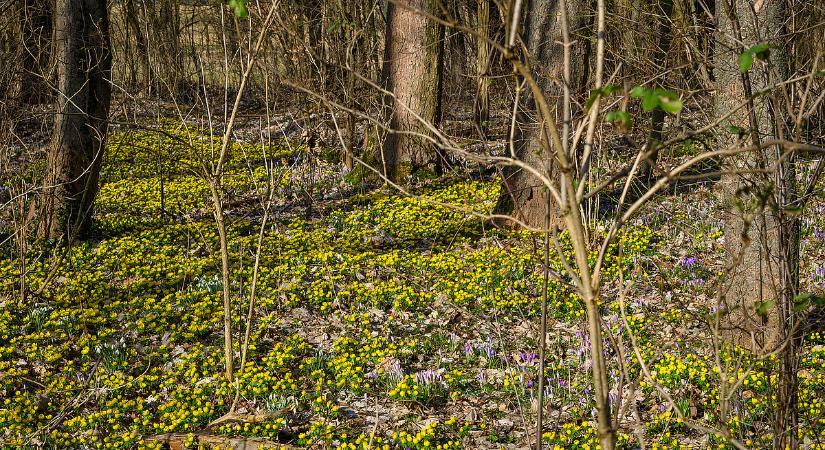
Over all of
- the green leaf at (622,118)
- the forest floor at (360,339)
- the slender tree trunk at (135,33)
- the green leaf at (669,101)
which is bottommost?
the forest floor at (360,339)

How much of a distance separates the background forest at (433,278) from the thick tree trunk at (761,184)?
0.02 m

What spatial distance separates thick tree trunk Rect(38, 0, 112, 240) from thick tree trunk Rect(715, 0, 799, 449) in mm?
5689

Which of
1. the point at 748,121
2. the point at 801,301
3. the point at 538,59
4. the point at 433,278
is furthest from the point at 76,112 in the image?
the point at 801,301

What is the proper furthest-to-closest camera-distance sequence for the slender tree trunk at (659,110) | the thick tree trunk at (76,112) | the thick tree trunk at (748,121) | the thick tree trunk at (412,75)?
the thick tree trunk at (412,75) < the thick tree trunk at (76,112) < the slender tree trunk at (659,110) < the thick tree trunk at (748,121)

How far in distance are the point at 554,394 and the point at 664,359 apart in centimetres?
86

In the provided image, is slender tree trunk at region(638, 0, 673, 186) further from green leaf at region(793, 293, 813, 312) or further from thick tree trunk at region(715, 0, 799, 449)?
green leaf at region(793, 293, 813, 312)

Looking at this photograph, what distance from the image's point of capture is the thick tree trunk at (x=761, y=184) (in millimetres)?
3192

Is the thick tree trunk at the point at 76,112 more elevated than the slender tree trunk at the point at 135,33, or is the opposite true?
the slender tree trunk at the point at 135,33

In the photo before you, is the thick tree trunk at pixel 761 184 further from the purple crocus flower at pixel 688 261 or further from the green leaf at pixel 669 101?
the green leaf at pixel 669 101

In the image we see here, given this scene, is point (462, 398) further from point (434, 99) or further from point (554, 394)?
point (434, 99)

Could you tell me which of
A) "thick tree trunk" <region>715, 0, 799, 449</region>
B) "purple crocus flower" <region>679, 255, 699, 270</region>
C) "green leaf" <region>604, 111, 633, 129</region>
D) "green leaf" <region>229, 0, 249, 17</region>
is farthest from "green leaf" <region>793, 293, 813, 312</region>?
"purple crocus flower" <region>679, 255, 699, 270</region>

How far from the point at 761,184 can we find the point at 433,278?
3939 millimetres

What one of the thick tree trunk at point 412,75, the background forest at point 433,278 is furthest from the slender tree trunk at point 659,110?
the thick tree trunk at point 412,75

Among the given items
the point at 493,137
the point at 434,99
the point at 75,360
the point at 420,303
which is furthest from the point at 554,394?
the point at 493,137
